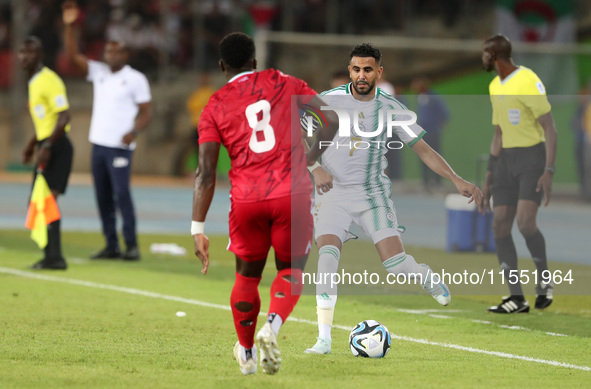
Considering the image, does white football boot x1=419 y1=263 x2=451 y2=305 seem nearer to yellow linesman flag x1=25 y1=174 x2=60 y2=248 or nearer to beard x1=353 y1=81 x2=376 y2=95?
beard x1=353 y1=81 x2=376 y2=95

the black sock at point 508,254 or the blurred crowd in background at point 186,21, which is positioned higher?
the blurred crowd in background at point 186,21

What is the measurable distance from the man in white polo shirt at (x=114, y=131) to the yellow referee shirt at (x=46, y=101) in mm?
1132

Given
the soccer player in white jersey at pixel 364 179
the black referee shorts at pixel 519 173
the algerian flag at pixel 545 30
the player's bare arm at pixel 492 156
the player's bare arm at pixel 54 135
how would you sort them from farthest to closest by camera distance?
the algerian flag at pixel 545 30 < the player's bare arm at pixel 54 135 < the player's bare arm at pixel 492 156 < the black referee shorts at pixel 519 173 < the soccer player in white jersey at pixel 364 179

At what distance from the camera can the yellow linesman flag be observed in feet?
39.5

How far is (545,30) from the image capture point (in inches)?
1029

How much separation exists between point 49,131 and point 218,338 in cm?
496

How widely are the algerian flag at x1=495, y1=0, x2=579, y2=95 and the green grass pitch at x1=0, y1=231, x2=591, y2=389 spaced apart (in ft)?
48.4

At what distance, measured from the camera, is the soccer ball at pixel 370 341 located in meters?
7.27

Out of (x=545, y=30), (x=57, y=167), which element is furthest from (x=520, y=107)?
(x=545, y=30)

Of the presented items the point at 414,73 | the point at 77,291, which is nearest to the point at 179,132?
the point at 414,73

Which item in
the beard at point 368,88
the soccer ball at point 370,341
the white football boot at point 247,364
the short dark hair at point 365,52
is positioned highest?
the short dark hair at point 365,52

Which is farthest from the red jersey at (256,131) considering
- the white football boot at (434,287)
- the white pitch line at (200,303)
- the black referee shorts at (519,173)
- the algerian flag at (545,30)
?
the algerian flag at (545,30)

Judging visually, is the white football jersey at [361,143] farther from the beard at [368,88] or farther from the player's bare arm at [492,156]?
the player's bare arm at [492,156]

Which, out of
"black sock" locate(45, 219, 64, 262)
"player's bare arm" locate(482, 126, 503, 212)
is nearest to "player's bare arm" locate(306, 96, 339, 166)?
"player's bare arm" locate(482, 126, 503, 212)
